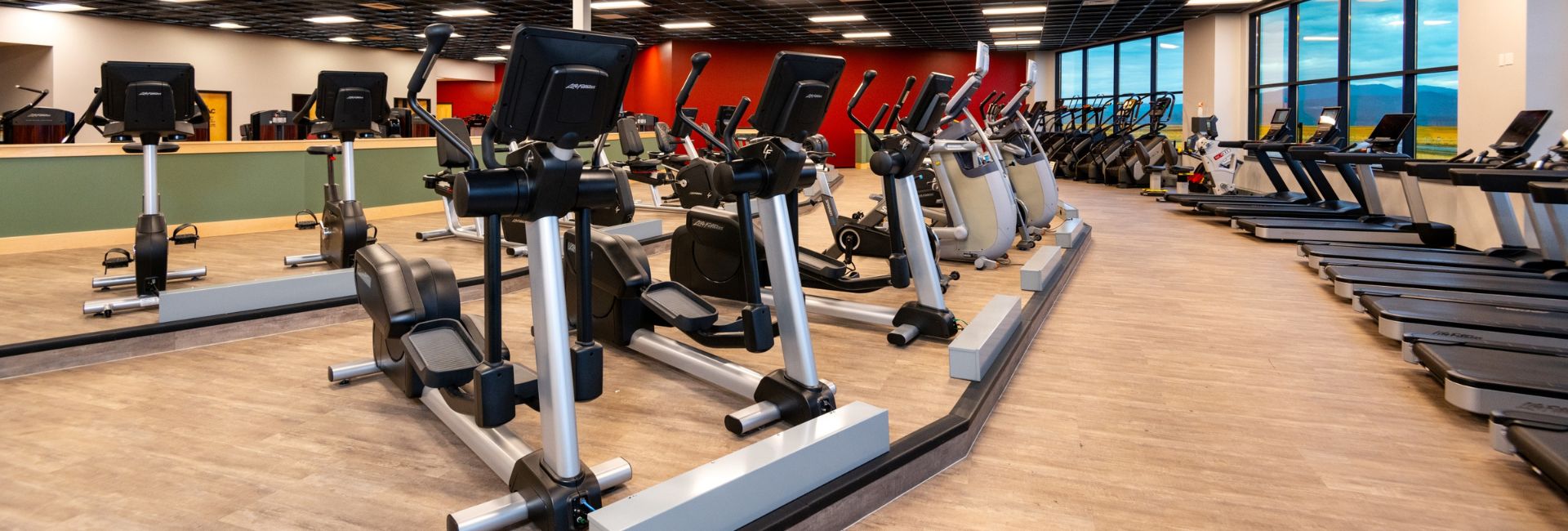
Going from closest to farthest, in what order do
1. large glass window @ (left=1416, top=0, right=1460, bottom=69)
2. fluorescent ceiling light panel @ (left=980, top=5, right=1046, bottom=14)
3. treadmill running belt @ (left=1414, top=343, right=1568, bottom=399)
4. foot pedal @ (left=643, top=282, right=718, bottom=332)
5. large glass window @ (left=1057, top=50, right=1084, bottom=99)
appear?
treadmill running belt @ (left=1414, top=343, right=1568, bottom=399)
foot pedal @ (left=643, top=282, right=718, bottom=332)
large glass window @ (left=1416, top=0, right=1460, bottom=69)
fluorescent ceiling light panel @ (left=980, top=5, right=1046, bottom=14)
large glass window @ (left=1057, top=50, right=1084, bottom=99)

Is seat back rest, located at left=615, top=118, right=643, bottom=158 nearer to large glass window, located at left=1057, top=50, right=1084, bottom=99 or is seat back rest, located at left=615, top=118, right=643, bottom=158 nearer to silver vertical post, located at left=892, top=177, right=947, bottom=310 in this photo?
silver vertical post, located at left=892, top=177, right=947, bottom=310

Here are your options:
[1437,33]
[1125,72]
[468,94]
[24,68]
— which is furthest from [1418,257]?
[468,94]

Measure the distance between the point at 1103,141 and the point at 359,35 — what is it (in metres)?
13.9

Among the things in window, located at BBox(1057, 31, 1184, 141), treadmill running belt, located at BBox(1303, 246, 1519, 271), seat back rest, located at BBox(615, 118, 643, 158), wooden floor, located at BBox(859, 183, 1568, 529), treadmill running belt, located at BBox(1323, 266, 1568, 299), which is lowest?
wooden floor, located at BBox(859, 183, 1568, 529)

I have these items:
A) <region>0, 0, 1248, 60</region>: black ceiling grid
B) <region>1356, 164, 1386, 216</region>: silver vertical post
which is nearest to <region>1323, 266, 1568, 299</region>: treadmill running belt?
<region>1356, 164, 1386, 216</region>: silver vertical post

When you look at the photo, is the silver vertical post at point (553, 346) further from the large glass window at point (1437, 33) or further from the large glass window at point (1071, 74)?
the large glass window at point (1071, 74)

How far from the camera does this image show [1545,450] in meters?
2.13

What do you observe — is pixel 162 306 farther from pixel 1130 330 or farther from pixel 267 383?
pixel 1130 330

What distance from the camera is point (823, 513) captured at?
204 centimetres

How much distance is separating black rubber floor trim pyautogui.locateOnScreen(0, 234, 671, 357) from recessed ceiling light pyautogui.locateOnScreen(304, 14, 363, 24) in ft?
38.3

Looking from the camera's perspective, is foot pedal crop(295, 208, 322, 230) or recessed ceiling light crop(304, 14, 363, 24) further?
recessed ceiling light crop(304, 14, 363, 24)

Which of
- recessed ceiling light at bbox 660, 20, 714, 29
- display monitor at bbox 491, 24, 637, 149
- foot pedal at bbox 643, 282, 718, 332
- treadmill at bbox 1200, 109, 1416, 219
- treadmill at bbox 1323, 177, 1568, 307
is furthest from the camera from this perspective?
recessed ceiling light at bbox 660, 20, 714, 29

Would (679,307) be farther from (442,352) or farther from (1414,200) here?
(1414,200)

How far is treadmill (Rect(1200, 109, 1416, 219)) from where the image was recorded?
6.90 m
